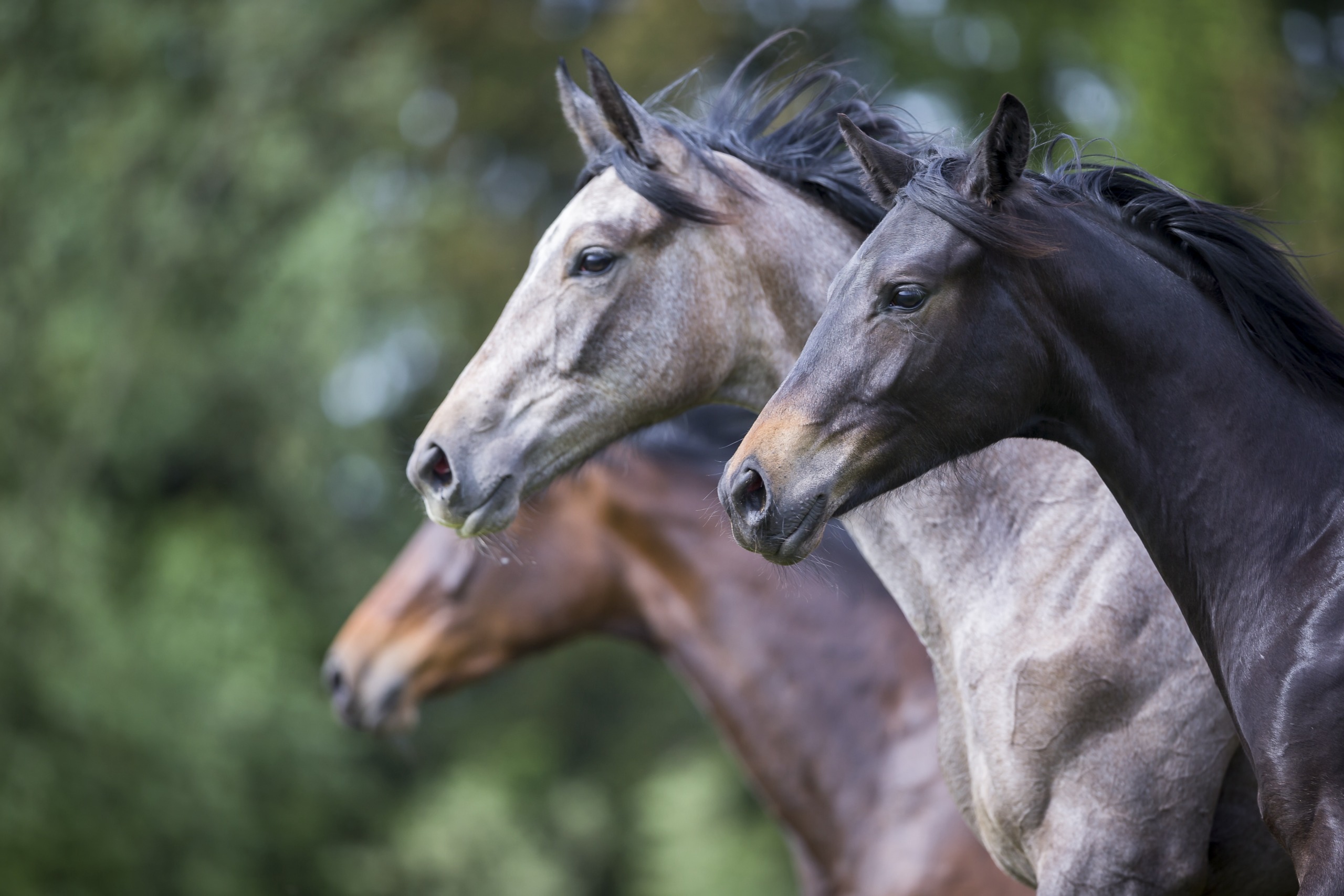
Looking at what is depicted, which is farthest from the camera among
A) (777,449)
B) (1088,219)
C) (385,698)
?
(385,698)

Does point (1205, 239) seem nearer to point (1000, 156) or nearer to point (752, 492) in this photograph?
point (1000, 156)

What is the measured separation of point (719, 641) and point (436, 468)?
1793 millimetres

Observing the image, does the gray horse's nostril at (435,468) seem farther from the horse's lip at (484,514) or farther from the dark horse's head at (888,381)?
the dark horse's head at (888,381)

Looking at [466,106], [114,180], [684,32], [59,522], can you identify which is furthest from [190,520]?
[684,32]

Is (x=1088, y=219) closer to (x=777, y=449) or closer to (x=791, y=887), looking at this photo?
(x=777, y=449)

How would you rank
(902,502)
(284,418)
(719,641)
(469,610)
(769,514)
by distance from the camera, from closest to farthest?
(769,514) < (902,502) < (719,641) < (469,610) < (284,418)

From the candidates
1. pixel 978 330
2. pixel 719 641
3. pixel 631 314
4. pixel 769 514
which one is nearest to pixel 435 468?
Answer: pixel 631 314

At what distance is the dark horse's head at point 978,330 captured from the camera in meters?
2.28

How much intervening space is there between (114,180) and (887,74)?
632cm

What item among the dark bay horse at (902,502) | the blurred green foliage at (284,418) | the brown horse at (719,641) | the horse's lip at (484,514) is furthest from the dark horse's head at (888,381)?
the blurred green foliage at (284,418)

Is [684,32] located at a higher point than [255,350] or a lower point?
higher

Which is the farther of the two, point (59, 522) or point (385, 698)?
point (59, 522)

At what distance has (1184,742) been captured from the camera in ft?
8.30

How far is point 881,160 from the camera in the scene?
252cm
